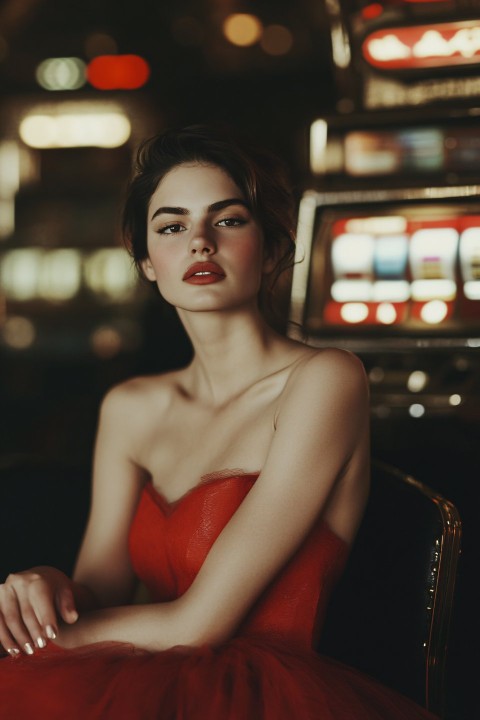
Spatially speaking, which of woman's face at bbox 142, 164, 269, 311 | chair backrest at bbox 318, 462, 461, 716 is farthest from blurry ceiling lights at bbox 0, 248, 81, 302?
chair backrest at bbox 318, 462, 461, 716

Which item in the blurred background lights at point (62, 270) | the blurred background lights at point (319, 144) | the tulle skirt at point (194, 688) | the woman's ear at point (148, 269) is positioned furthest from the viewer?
the blurred background lights at point (62, 270)

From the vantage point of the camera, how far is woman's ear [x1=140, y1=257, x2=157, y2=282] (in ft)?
6.94

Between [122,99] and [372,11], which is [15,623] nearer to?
[372,11]

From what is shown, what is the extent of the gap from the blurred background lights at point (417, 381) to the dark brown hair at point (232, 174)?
0.87 m

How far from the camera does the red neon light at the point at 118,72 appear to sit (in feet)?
19.2

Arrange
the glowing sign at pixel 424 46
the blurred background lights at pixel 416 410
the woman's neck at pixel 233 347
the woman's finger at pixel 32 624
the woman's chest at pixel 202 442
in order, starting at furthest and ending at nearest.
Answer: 1. the glowing sign at pixel 424 46
2. the blurred background lights at pixel 416 410
3. the woman's neck at pixel 233 347
4. the woman's chest at pixel 202 442
5. the woman's finger at pixel 32 624

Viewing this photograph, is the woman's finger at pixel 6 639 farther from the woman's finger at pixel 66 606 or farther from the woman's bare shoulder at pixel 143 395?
the woman's bare shoulder at pixel 143 395

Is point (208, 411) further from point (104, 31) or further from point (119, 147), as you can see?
point (104, 31)

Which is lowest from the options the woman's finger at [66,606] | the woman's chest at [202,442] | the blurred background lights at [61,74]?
the woman's finger at [66,606]

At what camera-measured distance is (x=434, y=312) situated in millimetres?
2863

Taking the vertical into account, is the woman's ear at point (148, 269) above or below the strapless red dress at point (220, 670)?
above

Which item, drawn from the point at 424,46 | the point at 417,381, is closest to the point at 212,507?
the point at 417,381

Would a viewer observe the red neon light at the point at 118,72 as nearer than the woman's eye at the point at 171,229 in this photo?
No

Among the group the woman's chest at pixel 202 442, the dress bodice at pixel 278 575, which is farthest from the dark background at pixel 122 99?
the dress bodice at pixel 278 575
